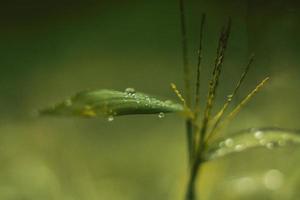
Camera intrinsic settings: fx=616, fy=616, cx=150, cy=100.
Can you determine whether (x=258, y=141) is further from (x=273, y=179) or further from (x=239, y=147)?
(x=273, y=179)

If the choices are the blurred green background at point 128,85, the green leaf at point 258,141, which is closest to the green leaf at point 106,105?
the green leaf at point 258,141

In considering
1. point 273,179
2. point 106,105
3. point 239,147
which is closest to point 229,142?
point 239,147

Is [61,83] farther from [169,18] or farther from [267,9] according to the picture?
[267,9]

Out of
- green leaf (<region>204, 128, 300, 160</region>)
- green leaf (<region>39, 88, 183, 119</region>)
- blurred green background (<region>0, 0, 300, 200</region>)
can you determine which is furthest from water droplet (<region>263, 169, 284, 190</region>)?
green leaf (<region>39, 88, 183, 119</region>)

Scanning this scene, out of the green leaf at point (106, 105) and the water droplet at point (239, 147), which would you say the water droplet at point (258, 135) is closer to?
the water droplet at point (239, 147)

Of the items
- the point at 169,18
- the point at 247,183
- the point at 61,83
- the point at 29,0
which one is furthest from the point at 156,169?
the point at 29,0
